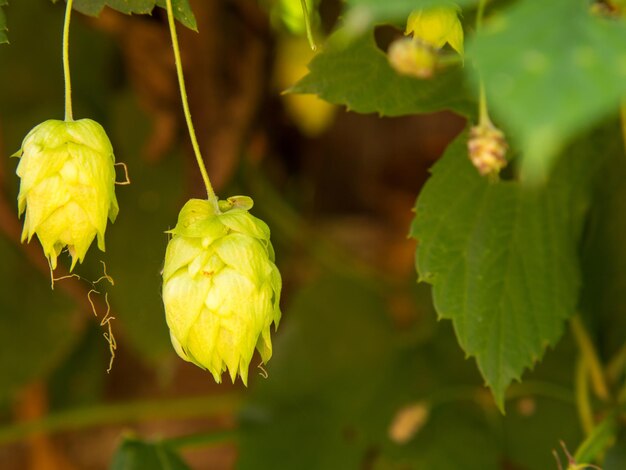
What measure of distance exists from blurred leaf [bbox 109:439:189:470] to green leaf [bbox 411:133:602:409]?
0.37 meters

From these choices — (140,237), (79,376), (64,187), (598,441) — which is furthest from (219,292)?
(79,376)

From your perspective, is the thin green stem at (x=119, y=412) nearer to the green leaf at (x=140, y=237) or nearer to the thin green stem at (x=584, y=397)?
the green leaf at (x=140, y=237)

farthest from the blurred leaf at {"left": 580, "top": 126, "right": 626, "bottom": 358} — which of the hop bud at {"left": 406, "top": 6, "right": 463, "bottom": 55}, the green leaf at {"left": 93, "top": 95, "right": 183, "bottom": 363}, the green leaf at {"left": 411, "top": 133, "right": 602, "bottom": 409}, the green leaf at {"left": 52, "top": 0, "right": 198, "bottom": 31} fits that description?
the green leaf at {"left": 93, "top": 95, "right": 183, "bottom": 363}

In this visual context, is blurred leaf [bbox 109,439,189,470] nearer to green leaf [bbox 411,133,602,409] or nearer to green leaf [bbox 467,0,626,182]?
green leaf [bbox 411,133,602,409]

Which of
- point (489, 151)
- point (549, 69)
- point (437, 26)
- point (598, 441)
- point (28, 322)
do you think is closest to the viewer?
point (549, 69)

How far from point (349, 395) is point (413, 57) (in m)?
0.90

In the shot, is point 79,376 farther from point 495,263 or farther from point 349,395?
point 495,263

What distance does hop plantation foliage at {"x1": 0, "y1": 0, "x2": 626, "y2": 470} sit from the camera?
61 cm

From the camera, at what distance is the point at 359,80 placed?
2.64ft

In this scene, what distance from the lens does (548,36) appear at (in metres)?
0.37

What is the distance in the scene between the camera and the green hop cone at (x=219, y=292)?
61cm

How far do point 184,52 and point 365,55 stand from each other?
632mm

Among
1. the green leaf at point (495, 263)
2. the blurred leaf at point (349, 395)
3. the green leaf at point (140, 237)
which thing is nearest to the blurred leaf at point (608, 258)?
the green leaf at point (495, 263)

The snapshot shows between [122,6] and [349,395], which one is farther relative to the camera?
[349,395]
